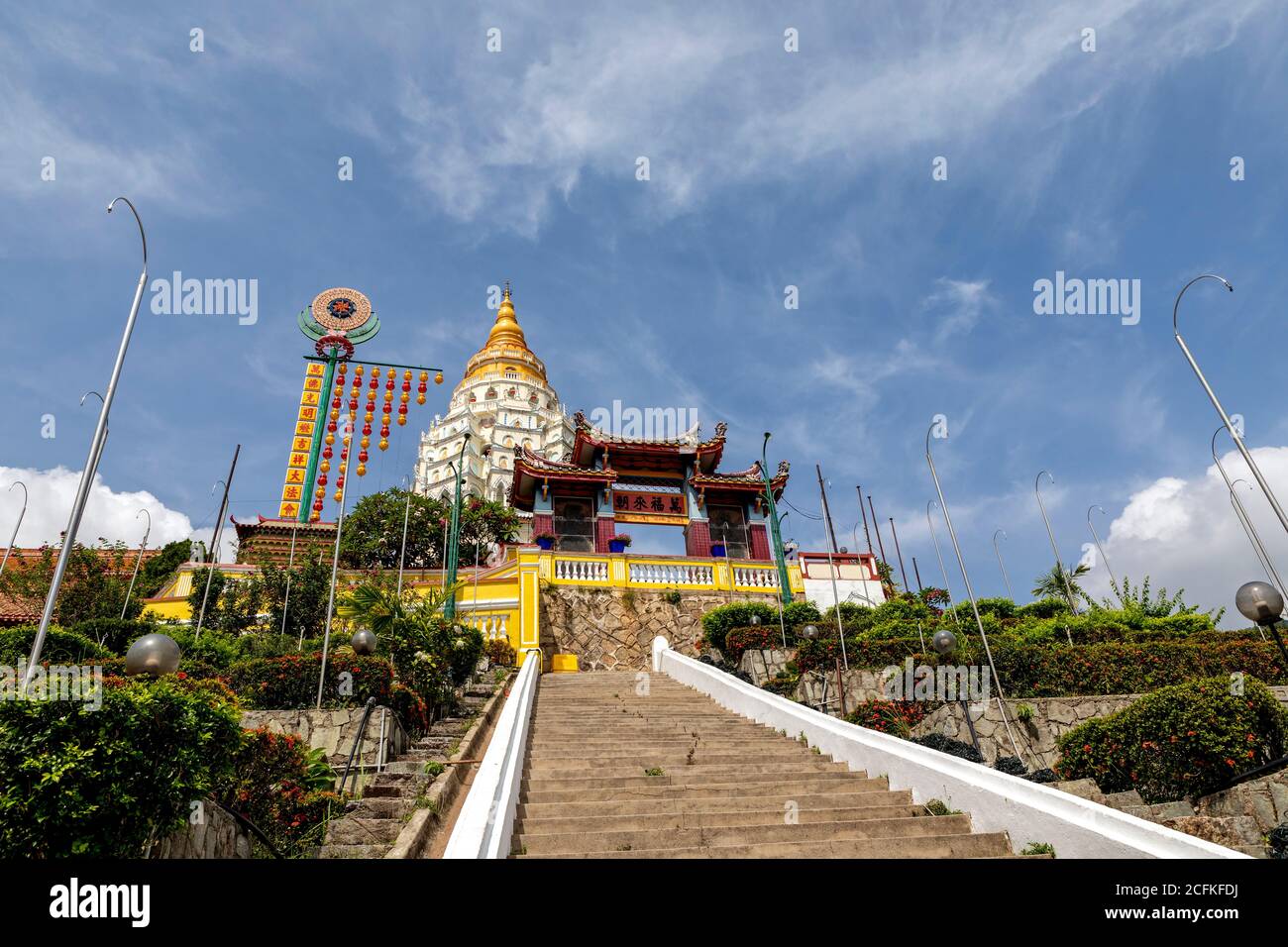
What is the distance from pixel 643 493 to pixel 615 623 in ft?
22.7

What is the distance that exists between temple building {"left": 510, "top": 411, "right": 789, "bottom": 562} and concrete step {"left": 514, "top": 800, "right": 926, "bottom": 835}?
19538 mm

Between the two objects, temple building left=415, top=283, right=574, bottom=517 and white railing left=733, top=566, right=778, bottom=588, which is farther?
temple building left=415, top=283, right=574, bottom=517

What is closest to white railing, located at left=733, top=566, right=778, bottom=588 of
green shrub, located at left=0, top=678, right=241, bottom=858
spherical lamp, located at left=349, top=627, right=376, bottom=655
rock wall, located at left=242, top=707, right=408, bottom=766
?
rock wall, located at left=242, top=707, right=408, bottom=766

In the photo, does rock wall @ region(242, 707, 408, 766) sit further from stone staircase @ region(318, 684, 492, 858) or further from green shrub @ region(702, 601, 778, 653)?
green shrub @ region(702, 601, 778, 653)

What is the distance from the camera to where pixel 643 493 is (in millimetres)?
28516

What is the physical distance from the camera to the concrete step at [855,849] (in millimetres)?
5910

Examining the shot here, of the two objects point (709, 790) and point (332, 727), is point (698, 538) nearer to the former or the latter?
point (332, 727)

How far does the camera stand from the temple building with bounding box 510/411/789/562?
2730 cm

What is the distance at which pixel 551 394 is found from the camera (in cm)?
6316

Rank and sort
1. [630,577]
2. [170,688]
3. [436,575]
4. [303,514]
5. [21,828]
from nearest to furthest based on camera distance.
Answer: [21,828], [170,688], [630,577], [436,575], [303,514]

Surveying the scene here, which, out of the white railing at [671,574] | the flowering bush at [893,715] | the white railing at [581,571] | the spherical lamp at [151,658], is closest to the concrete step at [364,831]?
the spherical lamp at [151,658]
